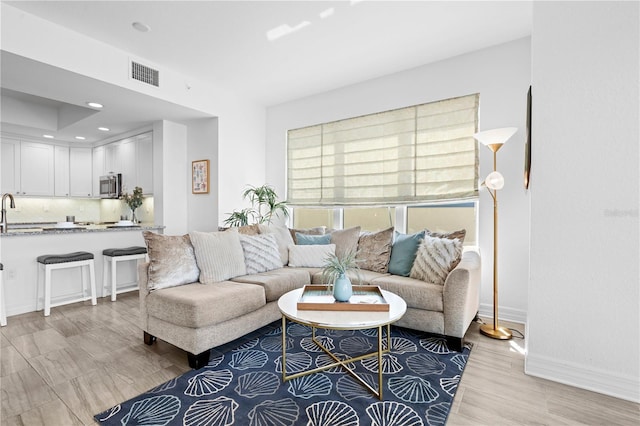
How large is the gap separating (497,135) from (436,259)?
125cm

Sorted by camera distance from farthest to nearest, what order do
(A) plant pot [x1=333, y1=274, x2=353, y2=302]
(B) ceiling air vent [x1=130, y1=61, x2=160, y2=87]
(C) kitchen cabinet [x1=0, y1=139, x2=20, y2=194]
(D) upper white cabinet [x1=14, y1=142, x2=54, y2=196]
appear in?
1. (D) upper white cabinet [x1=14, y1=142, x2=54, y2=196]
2. (C) kitchen cabinet [x1=0, y1=139, x2=20, y2=194]
3. (B) ceiling air vent [x1=130, y1=61, x2=160, y2=87]
4. (A) plant pot [x1=333, y1=274, x2=353, y2=302]

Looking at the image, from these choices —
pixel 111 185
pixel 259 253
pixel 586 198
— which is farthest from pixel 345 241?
pixel 111 185

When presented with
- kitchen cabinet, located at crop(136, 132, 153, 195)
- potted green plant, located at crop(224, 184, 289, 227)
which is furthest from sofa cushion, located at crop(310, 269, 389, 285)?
kitchen cabinet, located at crop(136, 132, 153, 195)

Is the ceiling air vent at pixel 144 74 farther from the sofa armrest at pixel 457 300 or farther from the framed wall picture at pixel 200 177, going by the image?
the sofa armrest at pixel 457 300

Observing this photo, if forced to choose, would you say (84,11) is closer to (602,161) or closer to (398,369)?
(398,369)

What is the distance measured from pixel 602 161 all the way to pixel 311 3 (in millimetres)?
2464

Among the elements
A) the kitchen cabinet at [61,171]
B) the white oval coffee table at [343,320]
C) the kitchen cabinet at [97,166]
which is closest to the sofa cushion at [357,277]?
the white oval coffee table at [343,320]

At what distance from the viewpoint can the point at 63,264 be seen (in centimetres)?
342

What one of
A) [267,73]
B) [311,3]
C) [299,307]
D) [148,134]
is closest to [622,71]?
[311,3]

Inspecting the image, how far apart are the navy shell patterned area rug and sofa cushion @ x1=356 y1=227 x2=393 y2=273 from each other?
92 centimetres

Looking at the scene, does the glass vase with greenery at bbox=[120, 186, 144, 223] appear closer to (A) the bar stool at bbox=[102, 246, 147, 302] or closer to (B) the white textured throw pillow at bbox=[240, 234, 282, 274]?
(A) the bar stool at bbox=[102, 246, 147, 302]

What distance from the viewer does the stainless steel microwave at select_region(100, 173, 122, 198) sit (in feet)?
18.1

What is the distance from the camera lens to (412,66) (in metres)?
3.79

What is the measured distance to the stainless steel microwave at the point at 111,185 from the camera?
553 centimetres
